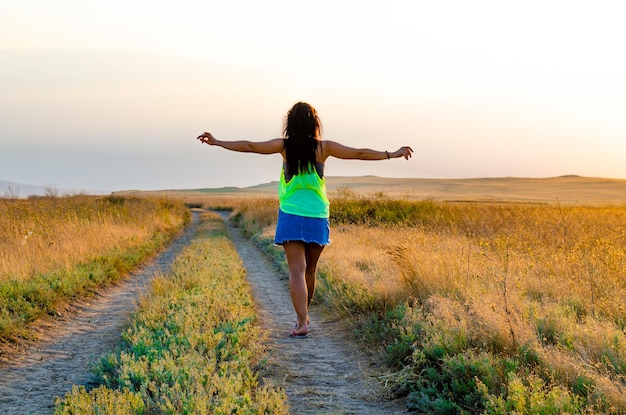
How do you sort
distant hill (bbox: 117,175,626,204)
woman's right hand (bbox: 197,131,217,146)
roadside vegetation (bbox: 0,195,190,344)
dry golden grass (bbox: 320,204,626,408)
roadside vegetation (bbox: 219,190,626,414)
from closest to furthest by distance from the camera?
roadside vegetation (bbox: 219,190,626,414), dry golden grass (bbox: 320,204,626,408), woman's right hand (bbox: 197,131,217,146), roadside vegetation (bbox: 0,195,190,344), distant hill (bbox: 117,175,626,204)

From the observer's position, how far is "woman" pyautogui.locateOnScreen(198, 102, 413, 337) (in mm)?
6680

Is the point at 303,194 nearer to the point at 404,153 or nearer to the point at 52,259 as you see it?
the point at 404,153

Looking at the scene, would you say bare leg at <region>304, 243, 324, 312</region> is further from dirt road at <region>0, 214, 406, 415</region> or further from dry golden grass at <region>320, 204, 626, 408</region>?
dry golden grass at <region>320, 204, 626, 408</region>

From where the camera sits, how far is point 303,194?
6836mm

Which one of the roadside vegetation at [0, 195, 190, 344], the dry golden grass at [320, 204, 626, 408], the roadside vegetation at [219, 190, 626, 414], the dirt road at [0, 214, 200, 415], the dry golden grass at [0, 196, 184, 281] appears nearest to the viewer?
the roadside vegetation at [219, 190, 626, 414]

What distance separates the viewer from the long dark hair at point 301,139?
6676 mm

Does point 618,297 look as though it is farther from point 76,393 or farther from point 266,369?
point 76,393

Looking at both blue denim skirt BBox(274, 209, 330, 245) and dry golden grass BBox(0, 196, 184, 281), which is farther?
dry golden grass BBox(0, 196, 184, 281)

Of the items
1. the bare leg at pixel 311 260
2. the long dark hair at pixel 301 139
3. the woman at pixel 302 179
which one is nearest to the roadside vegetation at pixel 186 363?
the bare leg at pixel 311 260

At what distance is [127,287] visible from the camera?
11.8m

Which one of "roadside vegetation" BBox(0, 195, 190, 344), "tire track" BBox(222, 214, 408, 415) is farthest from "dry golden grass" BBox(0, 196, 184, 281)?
"tire track" BBox(222, 214, 408, 415)

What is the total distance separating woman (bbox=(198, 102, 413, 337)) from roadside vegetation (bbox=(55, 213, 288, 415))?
0.99 meters

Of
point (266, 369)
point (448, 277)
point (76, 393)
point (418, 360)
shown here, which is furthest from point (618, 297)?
point (76, 393)

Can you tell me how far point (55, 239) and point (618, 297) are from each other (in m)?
11.8
